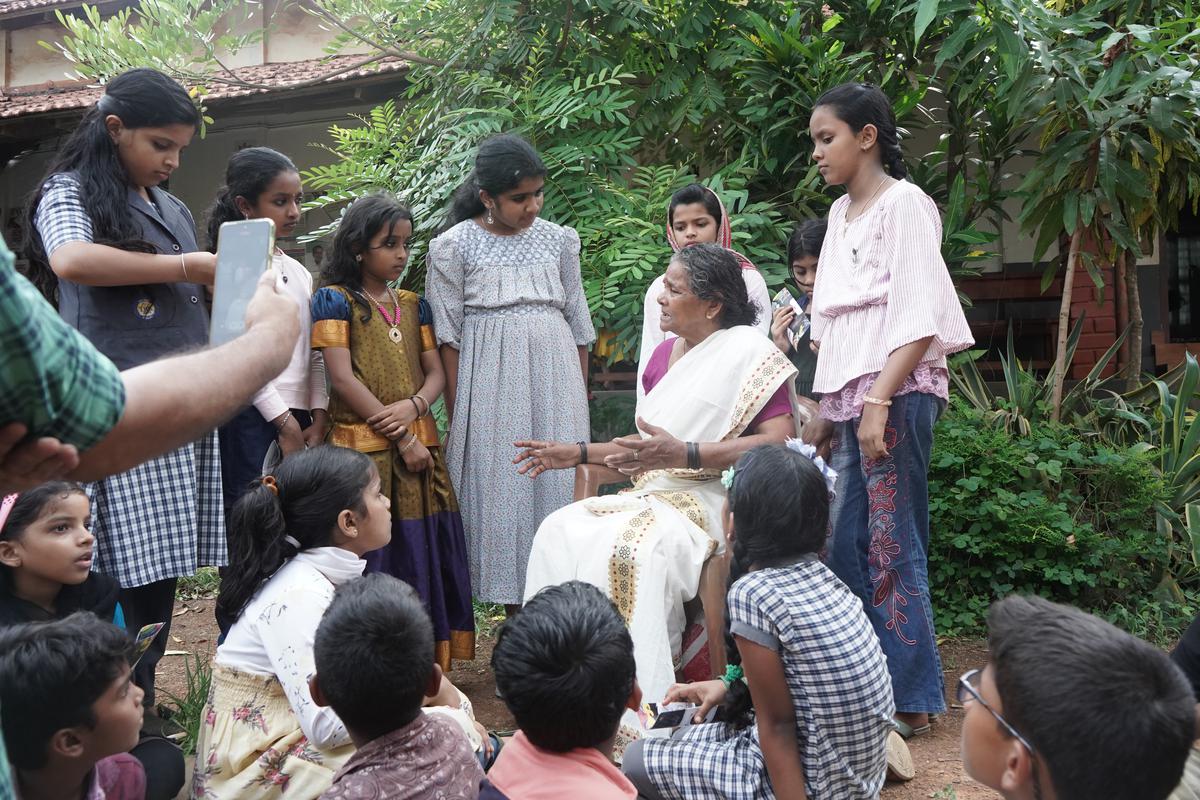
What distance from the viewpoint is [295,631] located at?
2754mm

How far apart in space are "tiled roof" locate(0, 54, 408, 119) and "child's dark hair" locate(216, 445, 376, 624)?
5010 millimetres

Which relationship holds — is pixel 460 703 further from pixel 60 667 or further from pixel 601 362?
pixel 601 362

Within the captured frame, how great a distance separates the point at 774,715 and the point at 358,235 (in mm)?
2511

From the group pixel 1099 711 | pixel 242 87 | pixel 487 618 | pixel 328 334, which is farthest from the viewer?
pixel 242 87

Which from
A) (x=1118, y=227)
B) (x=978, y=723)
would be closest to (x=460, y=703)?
(x=978, y=723)

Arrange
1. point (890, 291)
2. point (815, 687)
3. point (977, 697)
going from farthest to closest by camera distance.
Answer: point (890, 291), point (815, 687), point (977, 697)

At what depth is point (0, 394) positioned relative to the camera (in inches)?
43.4

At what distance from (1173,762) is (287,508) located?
7.29 ft

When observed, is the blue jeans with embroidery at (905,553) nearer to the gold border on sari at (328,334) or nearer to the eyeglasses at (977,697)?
the eyeglasses at (977,697)

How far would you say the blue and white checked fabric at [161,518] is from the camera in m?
3.57

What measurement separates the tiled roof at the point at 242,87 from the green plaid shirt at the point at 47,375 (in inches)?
264

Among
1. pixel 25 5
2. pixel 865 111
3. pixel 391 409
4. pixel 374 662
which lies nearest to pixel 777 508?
pixel 374 662

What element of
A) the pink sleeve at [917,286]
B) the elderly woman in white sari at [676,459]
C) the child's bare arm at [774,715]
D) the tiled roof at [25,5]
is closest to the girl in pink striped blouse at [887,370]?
the pink sleeve at [917,286]

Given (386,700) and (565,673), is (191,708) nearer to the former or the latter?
(386,700)
